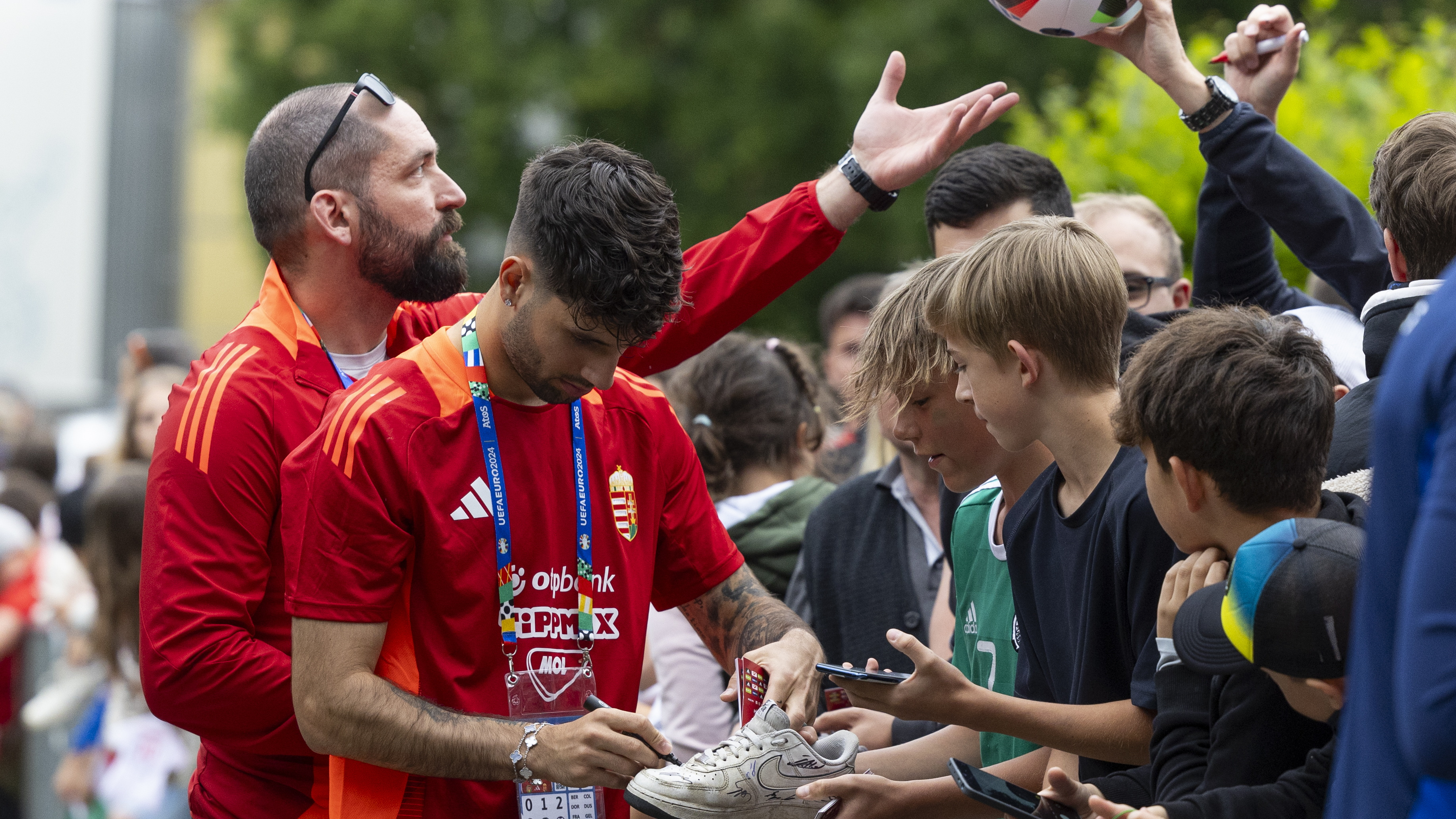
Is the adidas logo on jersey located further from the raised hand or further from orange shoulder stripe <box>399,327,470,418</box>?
the raised hand

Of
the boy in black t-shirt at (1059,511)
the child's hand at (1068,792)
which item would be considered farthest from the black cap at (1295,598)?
the boy in black t-shirt at (1059,511)

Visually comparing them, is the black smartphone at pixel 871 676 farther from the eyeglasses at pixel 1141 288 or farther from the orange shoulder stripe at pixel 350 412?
the eyeglasses at pixel 1141 288

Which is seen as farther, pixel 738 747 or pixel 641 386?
pixel 641 386

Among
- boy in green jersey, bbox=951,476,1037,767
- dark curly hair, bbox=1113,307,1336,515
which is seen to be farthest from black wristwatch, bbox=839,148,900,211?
dark curly hair, bbox=1113,307,1336,515

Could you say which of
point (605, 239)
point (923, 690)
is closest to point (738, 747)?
point (923, 690)

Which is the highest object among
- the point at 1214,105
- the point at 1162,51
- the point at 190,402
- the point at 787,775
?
the point at 1162,51

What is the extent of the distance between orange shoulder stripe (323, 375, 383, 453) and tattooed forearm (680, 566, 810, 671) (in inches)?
36.4

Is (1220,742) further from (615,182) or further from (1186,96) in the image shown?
(1186,96)

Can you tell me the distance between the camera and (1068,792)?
2340 mm

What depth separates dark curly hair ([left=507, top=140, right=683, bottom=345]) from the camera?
8.50 feet

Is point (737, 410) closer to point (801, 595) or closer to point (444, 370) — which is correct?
point (801, 595)

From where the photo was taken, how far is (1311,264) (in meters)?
3.79

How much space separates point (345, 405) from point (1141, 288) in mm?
2796

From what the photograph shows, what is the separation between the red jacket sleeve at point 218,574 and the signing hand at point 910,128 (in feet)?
5.37
